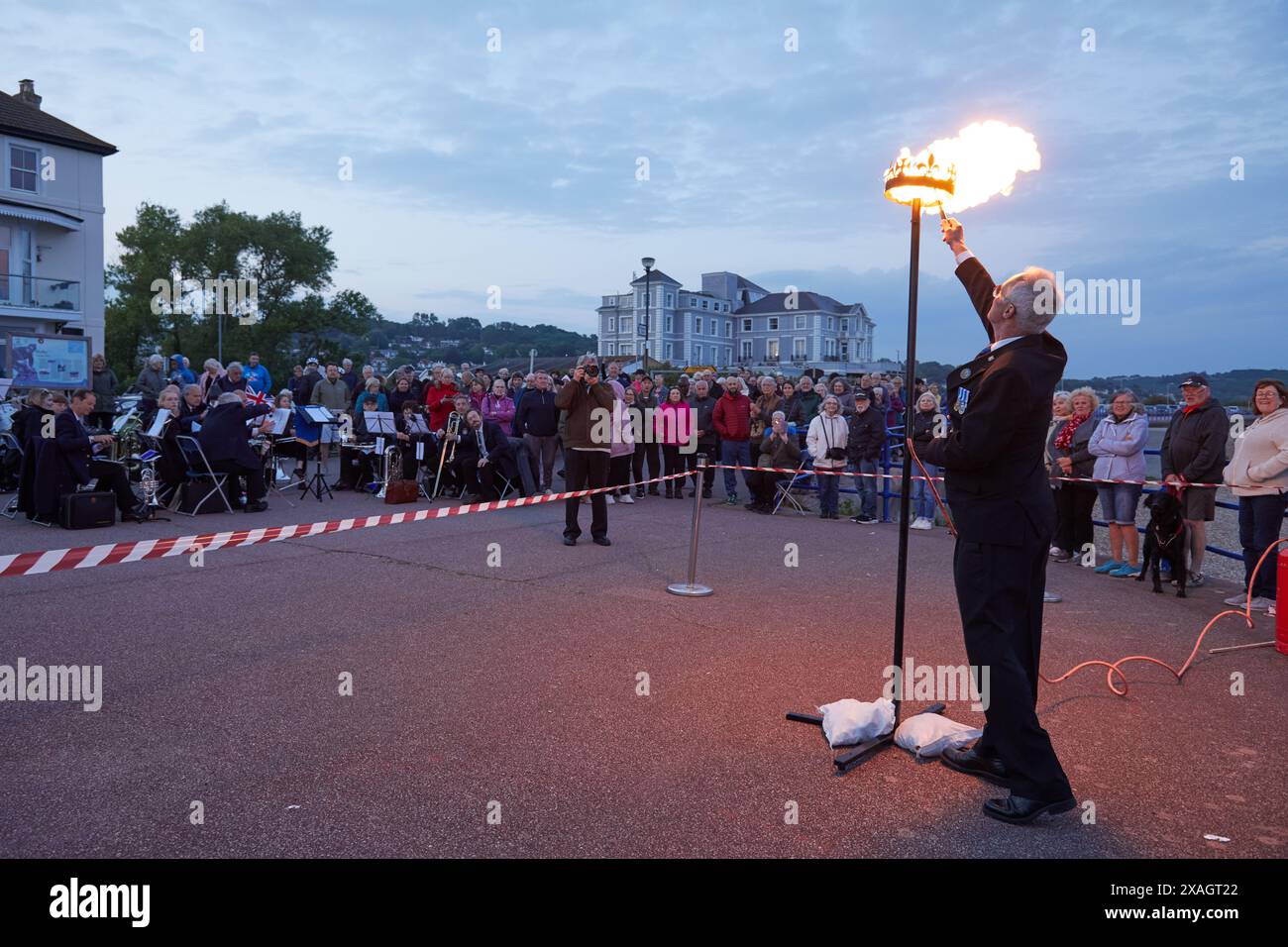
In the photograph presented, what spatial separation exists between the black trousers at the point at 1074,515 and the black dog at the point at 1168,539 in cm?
145

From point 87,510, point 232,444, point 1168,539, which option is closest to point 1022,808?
A: point 1168,539

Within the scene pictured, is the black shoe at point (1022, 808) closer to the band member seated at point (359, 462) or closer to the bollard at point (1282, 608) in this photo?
the bollard at point (1282, 608)

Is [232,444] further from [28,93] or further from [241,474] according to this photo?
[28,93]

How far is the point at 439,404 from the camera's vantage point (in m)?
16.4

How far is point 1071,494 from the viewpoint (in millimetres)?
11039

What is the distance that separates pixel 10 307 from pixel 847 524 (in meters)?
34.4

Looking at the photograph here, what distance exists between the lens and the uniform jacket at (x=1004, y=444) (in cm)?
396

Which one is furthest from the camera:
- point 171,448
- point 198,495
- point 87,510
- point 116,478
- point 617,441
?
point 617,441

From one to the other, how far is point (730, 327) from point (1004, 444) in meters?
110

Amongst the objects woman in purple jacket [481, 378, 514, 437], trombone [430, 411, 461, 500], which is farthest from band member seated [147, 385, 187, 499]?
woman in purple jacket [481, 378, 514, 437]
